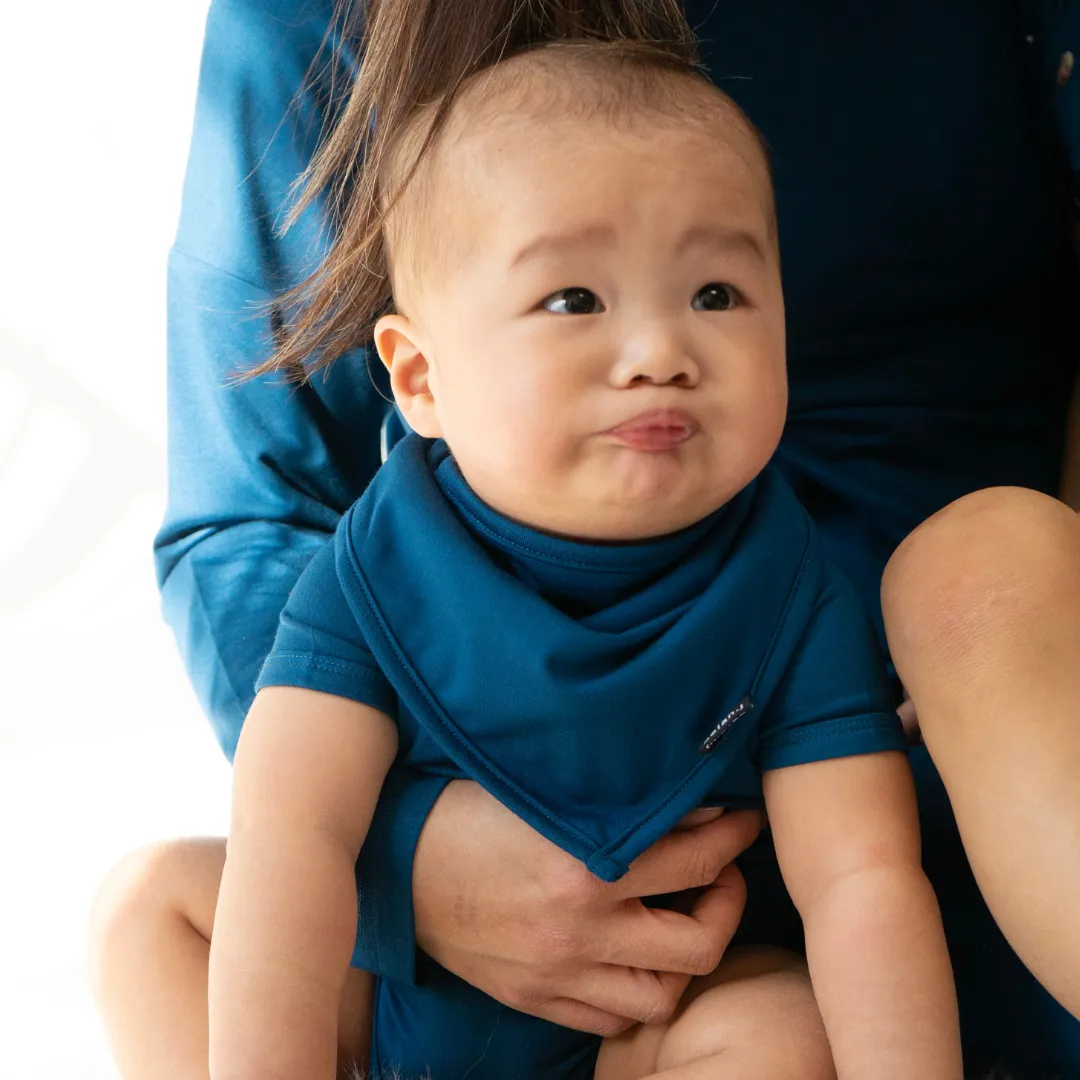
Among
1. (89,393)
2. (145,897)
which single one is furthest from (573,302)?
(89,393)

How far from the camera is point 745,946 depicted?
925mm

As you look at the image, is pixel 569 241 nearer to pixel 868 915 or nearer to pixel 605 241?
pixel 605 241

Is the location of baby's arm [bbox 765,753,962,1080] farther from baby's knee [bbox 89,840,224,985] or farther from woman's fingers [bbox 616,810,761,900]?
baby's knee [bbox 89,840,224,985]

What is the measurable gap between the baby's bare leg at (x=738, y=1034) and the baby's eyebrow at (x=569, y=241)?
0.44 metres

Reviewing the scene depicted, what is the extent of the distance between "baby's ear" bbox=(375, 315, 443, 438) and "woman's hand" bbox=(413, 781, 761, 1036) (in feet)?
0.74

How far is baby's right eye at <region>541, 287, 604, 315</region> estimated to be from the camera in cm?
77

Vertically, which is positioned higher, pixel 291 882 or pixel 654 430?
pixel 654 430

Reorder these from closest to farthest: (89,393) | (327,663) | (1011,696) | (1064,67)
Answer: (1011,696), (327,663), (1064,67), (89,393)

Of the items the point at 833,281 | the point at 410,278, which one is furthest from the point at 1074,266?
the point at 410,278

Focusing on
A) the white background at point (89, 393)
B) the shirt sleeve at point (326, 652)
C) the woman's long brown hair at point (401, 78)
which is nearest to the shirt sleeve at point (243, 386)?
the woman's long brown hair at point (401, 78)

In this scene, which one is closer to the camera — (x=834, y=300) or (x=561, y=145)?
(x=561, y=145)

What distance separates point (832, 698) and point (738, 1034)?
20 centimetres

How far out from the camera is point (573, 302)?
0.77m

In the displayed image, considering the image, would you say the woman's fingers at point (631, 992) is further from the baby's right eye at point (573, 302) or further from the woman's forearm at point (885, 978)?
the baby's right eye at point (573, 302)
